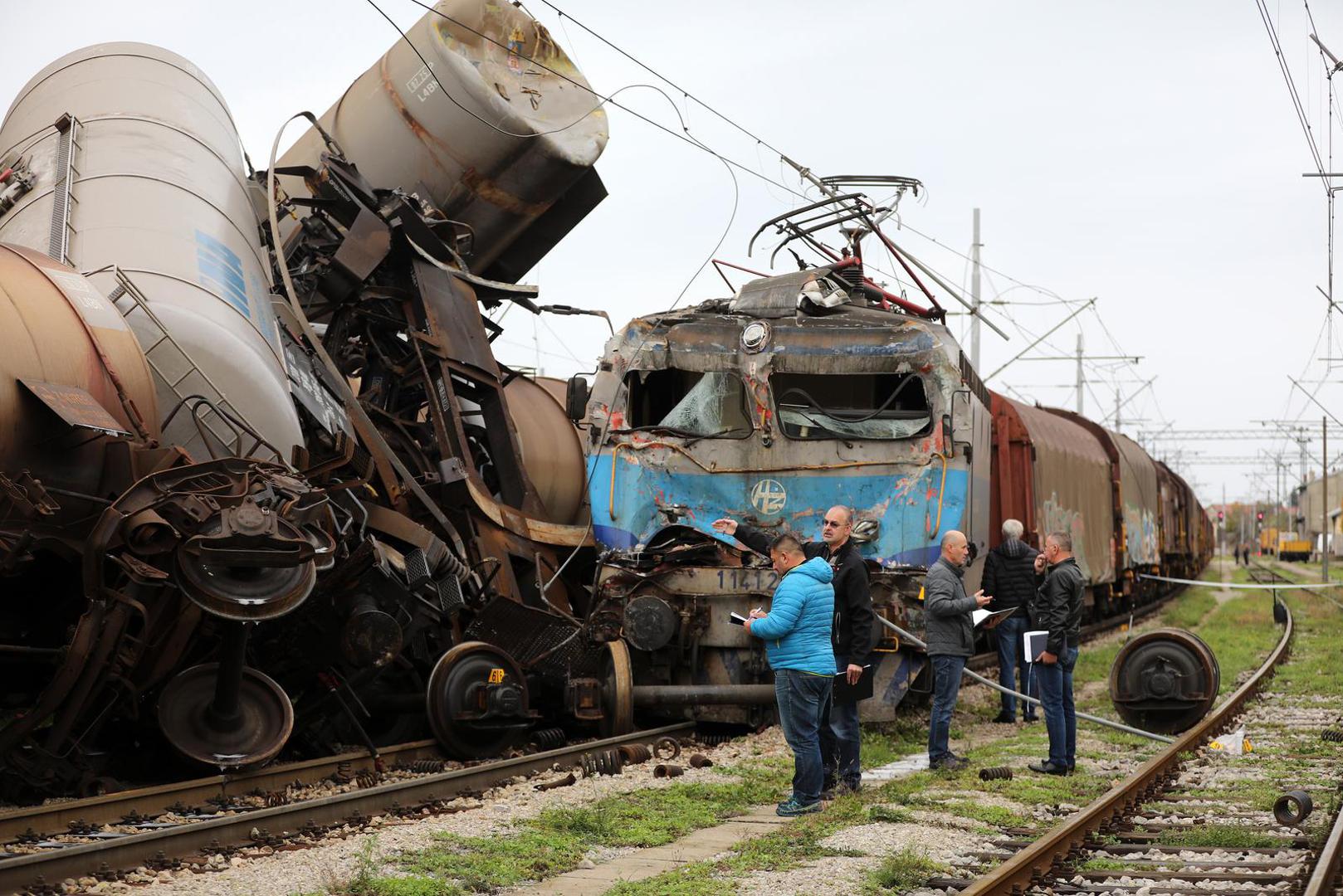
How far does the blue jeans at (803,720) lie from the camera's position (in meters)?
8.47

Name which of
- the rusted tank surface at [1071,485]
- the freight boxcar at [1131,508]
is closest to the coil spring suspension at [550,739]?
the rusted tank surface at [1071,485]

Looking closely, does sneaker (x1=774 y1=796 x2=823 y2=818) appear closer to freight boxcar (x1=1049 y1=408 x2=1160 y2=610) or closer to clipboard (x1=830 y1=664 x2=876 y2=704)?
clipboard (x1=830 y1=664 x2=876 y2=704)

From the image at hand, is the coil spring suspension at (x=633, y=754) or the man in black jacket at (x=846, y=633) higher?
the man in black jacket at (x=846, y=633)

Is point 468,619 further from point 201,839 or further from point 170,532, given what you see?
point 201,839

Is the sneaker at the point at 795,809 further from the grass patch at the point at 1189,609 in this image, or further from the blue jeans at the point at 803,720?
the grass patch at the point at 1189,609

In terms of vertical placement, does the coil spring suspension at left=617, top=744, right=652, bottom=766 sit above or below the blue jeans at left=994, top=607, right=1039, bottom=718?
Answer: below

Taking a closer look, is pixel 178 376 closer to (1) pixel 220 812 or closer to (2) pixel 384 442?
(2) pixel 384 442

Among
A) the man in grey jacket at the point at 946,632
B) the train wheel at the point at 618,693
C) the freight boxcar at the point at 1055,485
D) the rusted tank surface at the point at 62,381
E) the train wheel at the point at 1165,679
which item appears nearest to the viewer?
the rusted tank surface at the point at 62,381

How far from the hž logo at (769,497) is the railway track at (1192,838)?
362cm

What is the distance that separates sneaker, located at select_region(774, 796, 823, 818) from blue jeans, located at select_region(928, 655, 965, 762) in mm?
1922

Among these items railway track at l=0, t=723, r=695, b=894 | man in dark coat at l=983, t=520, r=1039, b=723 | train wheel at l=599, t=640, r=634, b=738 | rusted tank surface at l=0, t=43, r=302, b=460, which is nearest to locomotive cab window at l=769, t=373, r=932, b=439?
man in dark coat at l=983, t=520, r=1039, b=723

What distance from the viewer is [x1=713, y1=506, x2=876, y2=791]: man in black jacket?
363 inches

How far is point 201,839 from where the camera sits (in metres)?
7.11

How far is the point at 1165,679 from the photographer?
11953 mm
